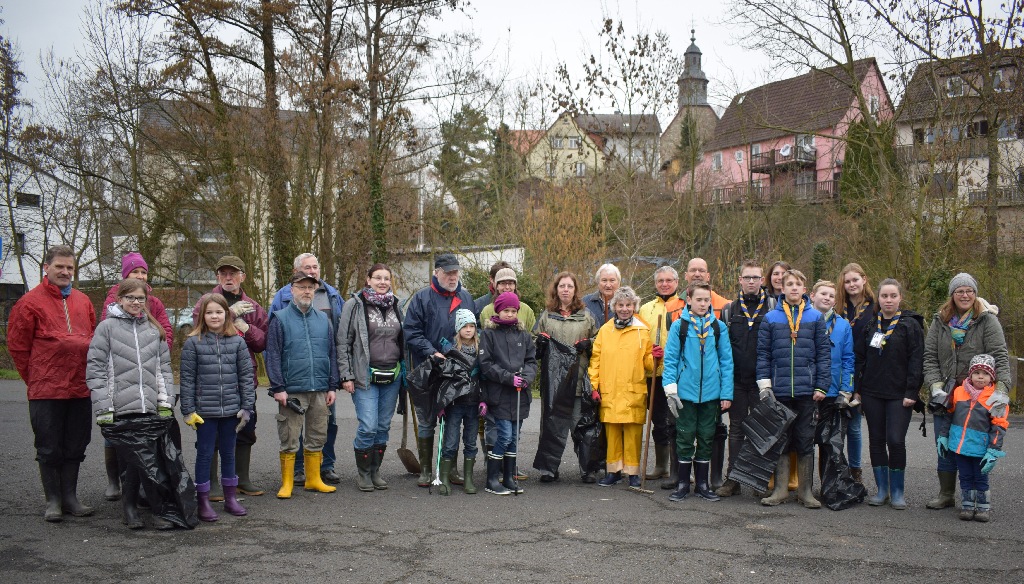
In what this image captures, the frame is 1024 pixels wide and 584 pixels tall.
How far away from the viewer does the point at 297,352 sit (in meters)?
7.13

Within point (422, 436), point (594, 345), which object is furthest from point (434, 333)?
point (594, 345)

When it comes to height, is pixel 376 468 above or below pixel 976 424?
below

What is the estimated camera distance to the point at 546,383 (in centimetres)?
794

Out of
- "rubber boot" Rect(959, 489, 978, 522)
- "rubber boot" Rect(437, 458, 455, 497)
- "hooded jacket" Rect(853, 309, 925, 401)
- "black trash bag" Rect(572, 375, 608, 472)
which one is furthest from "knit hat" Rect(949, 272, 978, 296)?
"rubber boot" Rect(437, 458, 455, 497)

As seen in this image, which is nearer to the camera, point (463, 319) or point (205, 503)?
point (205, 503)

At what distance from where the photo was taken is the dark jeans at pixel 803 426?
695 centimetres

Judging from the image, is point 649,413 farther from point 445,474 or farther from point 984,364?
point 984,364

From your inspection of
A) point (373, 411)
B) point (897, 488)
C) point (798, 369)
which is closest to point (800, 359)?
point (798, 369)

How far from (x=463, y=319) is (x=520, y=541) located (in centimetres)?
233

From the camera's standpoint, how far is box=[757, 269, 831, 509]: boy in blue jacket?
6.92 meters

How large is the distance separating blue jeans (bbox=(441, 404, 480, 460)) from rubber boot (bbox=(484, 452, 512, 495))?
0.17m

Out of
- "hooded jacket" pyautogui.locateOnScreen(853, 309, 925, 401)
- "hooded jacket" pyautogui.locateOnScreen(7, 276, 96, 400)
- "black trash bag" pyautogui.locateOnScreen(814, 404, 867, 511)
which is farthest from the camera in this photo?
"hooded jacket" pyautogui.locateOnScreen(853, 309, 925, 401)

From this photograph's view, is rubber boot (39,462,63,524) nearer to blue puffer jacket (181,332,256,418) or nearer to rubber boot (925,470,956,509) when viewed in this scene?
blue puffer jacket (181,332,256,418)

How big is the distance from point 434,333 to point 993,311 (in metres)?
4.82
